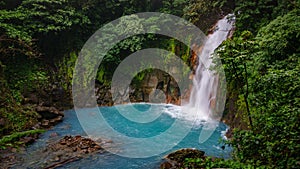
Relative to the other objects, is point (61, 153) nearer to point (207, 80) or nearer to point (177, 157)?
point (177, 157)

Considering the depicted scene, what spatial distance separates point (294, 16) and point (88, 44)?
10170 millimetres

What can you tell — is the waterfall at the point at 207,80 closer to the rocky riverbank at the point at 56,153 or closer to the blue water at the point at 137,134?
the blue water at the point at 137,134

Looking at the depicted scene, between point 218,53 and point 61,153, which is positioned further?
point 61,153

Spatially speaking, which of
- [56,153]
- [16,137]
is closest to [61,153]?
[56,153]

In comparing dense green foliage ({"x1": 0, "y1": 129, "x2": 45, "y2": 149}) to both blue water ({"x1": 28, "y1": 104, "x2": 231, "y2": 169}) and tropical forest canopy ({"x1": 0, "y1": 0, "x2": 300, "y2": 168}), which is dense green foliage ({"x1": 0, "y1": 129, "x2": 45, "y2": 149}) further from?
tropical forest canopy ({"x1": 0, "y1": 0, "x2": 300, "y2": 168})

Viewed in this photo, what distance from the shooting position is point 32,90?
1093cm

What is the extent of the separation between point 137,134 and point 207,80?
12.3ft

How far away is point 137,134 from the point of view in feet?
26.8

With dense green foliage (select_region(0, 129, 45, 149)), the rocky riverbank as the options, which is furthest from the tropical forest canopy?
the rocky riverbank

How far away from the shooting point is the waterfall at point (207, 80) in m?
9.42

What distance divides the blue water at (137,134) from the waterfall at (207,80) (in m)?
0.93

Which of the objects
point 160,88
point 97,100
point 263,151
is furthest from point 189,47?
point 263,151

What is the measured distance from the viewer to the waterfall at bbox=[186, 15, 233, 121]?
9.42m

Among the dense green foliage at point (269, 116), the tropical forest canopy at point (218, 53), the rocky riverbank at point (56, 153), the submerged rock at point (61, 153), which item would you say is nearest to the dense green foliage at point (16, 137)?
the rocky riverbank at point (56, 153)
